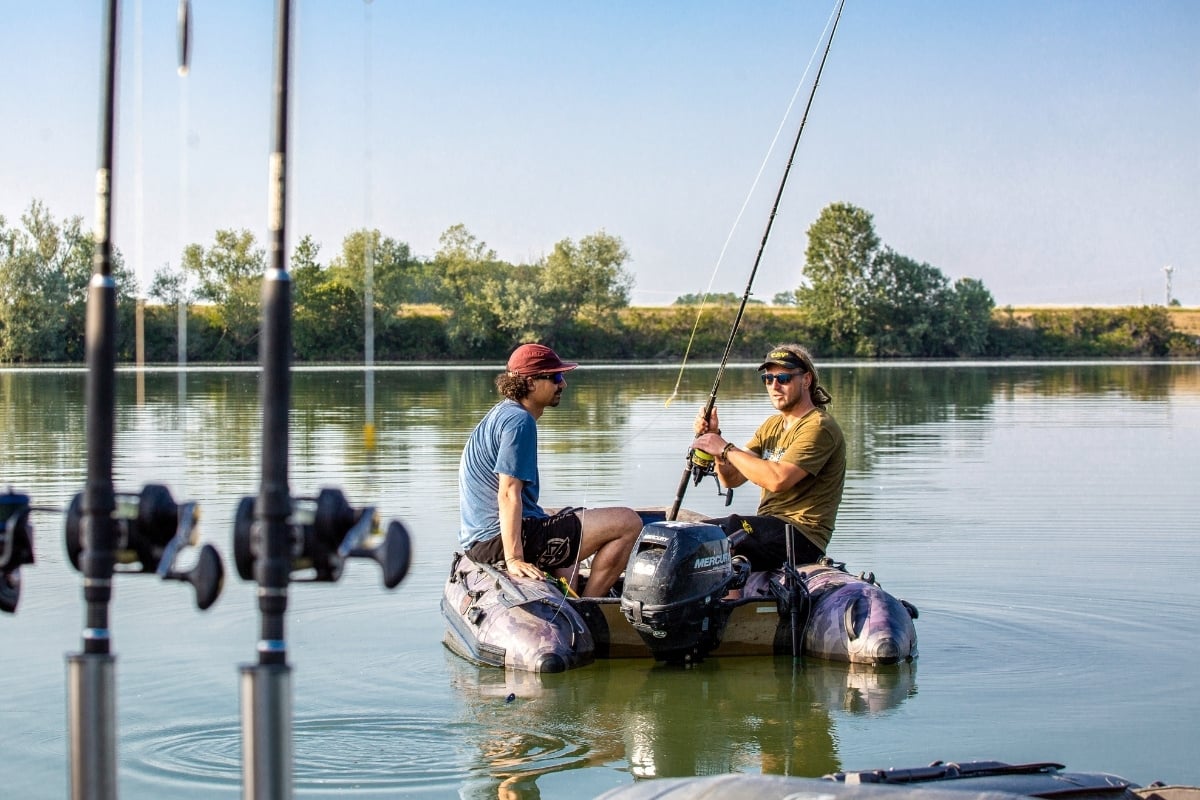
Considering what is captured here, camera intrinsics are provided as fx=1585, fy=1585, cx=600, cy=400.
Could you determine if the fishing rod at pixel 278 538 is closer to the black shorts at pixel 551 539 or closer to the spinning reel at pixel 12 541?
the spinning reel at pixel 12 541

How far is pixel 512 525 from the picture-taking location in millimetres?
7605

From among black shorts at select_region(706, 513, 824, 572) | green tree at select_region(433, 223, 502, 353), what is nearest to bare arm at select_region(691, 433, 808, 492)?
black shorts at select_region(706, 513, 824, 572)

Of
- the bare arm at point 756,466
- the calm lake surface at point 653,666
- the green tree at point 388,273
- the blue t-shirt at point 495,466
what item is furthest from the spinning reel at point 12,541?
the green tree at point 388,273

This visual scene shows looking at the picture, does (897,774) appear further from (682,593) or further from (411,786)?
(682,593)

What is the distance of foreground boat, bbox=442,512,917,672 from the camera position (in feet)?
23.2

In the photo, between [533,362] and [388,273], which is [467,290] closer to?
[388,273]

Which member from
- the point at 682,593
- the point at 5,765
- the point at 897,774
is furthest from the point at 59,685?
the point at 897,774

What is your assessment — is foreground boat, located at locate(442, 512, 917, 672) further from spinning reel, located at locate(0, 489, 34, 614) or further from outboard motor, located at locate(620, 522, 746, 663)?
spinning reel, located at locate(0, 489, 34, 614)

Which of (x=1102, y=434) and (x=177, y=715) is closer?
(x=177, y=715)

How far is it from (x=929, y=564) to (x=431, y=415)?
54.2ft

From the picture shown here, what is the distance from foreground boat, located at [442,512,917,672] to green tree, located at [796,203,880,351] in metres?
77.0

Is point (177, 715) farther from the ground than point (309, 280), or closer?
closer

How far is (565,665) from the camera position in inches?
280

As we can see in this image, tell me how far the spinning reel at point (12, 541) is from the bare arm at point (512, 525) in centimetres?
424
